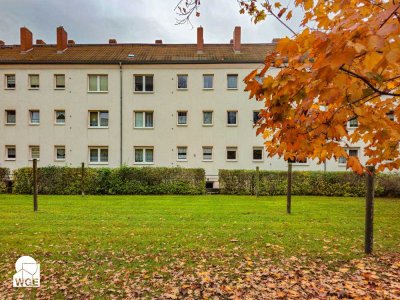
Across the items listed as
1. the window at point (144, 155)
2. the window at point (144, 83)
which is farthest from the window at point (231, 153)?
the window at point (144, 83)

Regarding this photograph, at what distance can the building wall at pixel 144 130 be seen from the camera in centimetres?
2834

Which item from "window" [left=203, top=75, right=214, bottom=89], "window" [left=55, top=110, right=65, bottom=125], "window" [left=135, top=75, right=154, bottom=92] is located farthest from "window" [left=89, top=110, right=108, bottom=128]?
"window" [left=203, top=75, right=214, bottom=89]

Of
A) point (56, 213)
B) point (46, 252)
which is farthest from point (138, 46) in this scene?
point (46, 252)

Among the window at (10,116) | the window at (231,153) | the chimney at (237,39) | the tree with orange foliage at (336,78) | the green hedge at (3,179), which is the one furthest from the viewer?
the chimney at (237,39)

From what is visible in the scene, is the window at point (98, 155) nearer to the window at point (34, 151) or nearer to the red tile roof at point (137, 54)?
the window at point (34, 151)

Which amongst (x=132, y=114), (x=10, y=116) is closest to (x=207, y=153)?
(x=132, y=114)

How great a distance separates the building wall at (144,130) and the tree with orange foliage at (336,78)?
942 inches

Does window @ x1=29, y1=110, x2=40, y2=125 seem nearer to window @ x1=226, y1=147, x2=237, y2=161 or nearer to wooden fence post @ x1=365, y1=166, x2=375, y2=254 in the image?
window @ x1=226, y1=147, x2=237, y2=161

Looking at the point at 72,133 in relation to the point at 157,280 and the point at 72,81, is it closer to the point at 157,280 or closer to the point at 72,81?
the point at 72,81

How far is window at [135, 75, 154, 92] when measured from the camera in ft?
94.8

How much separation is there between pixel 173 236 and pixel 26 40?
3193 centimetres

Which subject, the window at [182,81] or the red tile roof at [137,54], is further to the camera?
the window at [182,81]

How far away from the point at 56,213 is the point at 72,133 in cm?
1837

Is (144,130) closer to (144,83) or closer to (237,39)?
(144,83)
